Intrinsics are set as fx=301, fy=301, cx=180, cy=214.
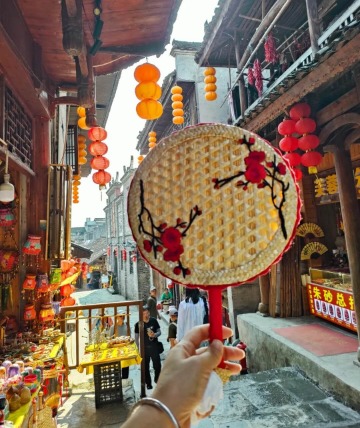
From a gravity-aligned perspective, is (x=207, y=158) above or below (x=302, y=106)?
below

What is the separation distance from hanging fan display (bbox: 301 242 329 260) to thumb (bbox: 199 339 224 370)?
7.67 m

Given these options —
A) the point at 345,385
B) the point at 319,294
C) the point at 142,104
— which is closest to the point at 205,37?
the point at 142,104

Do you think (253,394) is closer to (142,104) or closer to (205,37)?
(142,104)

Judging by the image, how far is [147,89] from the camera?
194 inches

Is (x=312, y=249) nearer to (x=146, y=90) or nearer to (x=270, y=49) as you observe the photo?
(x=270, y=49)

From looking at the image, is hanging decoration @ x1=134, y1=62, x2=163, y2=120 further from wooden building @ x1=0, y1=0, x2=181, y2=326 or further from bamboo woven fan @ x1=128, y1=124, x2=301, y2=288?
bamboo woven fan @ x1=128, y1=124, x2=301, y2=288

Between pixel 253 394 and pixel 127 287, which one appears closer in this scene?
pixel 253 394

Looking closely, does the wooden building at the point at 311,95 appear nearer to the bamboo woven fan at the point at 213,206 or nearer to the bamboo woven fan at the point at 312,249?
the bamboo woven fan at the point at 312,249

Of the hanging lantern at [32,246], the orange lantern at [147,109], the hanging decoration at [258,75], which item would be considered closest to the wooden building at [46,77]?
the hanging lantern at [32,246]

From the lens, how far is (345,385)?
4625 mm

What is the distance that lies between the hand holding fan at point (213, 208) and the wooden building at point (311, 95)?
3.87m

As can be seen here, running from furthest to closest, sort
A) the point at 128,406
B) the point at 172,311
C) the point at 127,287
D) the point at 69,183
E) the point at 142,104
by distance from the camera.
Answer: the point at 127,287 → the point at 172,311 → the point at 128,406 → the point at 69,183 → the point at 142,104

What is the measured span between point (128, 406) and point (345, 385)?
14.0ft

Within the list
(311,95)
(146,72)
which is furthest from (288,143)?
(146,72)
